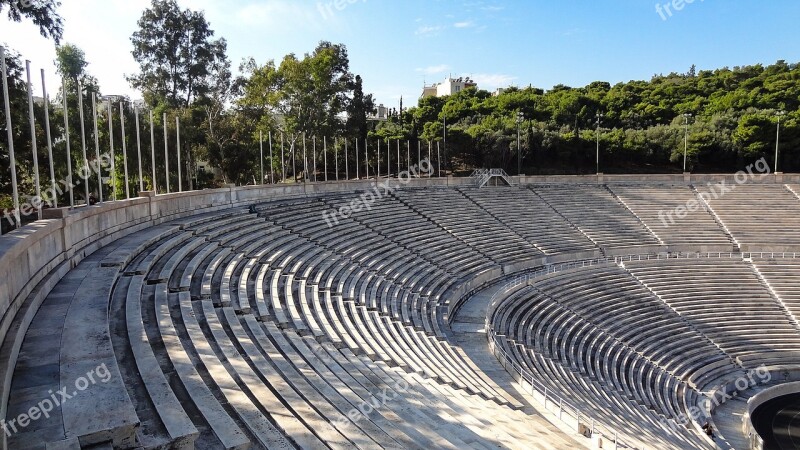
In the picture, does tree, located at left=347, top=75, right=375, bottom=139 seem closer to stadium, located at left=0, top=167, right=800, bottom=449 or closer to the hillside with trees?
the hillside with trees

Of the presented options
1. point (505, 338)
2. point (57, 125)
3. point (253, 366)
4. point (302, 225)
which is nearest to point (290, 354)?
point (253, 366)

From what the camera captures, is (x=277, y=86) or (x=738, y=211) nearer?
(x=738, y=211)

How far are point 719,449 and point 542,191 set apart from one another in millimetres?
19248

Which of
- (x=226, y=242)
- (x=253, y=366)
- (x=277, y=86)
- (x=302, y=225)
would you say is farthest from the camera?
(x=277, y=86)

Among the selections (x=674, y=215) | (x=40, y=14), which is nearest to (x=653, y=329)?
(x=674, y=215)

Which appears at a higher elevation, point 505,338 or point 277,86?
point 277,86

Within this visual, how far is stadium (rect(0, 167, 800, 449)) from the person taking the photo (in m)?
5.61

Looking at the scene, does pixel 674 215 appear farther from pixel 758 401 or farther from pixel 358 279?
pixel 358 279

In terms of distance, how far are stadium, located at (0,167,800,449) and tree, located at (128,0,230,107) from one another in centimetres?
1325

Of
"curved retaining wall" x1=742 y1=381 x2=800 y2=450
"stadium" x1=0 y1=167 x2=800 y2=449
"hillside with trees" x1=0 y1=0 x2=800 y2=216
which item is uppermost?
"hillside with trees" x1=0 y1=0 x2=800 y2=216

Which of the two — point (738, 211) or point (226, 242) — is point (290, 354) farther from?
point (738, 211)

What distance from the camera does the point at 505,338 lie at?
1506cm

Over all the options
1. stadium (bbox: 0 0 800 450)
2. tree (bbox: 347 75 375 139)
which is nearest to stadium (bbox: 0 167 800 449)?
stadium (bbox: 0 0 800 450)

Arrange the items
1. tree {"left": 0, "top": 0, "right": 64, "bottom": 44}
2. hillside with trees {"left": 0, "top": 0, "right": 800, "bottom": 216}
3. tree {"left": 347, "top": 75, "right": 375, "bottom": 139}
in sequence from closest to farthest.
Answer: tree {"left": 0, "top": 0, "right": 64, "bottom": 44}
hillside with trees {"left": 0, "top": 0, "right": 800, "bottom": 216}
tree {"left": 347, "top": 75, "right": 375, "bottom": 139}
